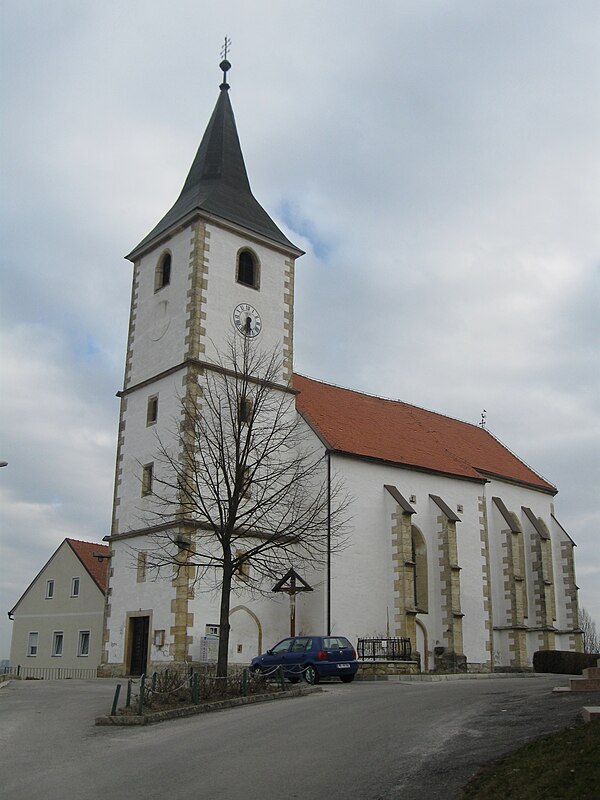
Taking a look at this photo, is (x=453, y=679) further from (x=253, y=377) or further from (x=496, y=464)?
(x=496, y=464)

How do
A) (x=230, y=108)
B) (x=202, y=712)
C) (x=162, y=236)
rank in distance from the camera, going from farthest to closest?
(x=230, y=108)
(x=162, y=236)
(x=202, y=712)

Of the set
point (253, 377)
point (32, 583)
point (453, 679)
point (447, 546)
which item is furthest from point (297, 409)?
point (32, 583)

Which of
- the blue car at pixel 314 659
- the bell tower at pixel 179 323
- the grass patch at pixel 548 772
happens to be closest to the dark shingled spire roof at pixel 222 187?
the bell tower at pixel 179 323

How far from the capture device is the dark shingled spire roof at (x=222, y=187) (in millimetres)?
31938

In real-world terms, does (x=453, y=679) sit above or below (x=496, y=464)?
below

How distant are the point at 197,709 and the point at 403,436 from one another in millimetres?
20278

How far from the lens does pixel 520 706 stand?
15.0 metres

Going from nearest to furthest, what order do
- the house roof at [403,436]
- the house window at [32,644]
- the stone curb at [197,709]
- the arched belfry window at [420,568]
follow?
1. the stone curb at [197,709]
2. the arched belfry window at [420,568]
3. the house roof at [403,436]
4. the house window at [32,644]

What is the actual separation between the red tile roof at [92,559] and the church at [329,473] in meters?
12.2

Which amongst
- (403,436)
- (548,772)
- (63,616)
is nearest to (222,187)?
(403,436)

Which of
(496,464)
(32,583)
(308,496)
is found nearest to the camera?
(308,496)

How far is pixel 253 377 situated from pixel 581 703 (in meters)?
17.8

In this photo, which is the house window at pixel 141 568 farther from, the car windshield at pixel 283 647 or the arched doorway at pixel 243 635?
the car windshield at pixel 283 647

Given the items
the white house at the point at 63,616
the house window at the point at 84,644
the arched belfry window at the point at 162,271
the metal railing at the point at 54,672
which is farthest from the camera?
the white house at the point at 63,616
